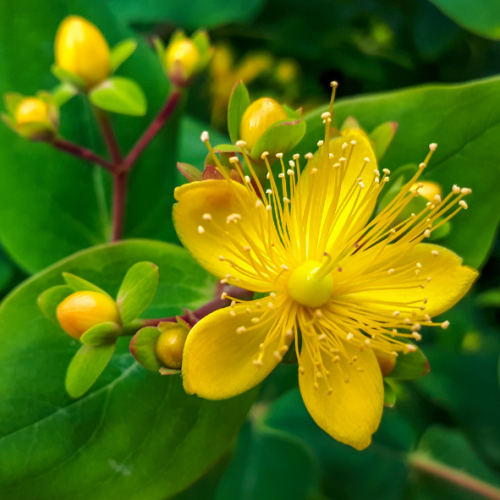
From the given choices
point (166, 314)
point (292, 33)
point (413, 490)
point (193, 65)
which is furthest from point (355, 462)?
point (292, 33)

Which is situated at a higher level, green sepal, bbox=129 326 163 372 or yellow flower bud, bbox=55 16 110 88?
yellow flower bud, bbox=55 16 110 88

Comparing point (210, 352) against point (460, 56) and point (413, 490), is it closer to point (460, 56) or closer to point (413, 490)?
point (413, 490)

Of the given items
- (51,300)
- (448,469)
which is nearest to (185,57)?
(51,300)

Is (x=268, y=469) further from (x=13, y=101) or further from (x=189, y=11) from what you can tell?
(x=189, y=11)

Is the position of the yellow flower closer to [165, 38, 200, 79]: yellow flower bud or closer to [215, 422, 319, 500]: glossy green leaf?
[165, 38, 200, 79]: yellow flower bud

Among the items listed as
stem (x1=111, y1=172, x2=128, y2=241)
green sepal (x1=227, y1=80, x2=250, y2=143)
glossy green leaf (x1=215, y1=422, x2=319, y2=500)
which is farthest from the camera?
glossy green leaf (x1=215, y1=422, x2=319, y2=500)

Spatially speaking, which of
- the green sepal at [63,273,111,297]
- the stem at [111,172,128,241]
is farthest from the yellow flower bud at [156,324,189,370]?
the stem at [111,172,128,241]

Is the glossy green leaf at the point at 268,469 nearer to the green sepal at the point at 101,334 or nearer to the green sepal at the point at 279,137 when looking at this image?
the green sepal at the point at 101,334
